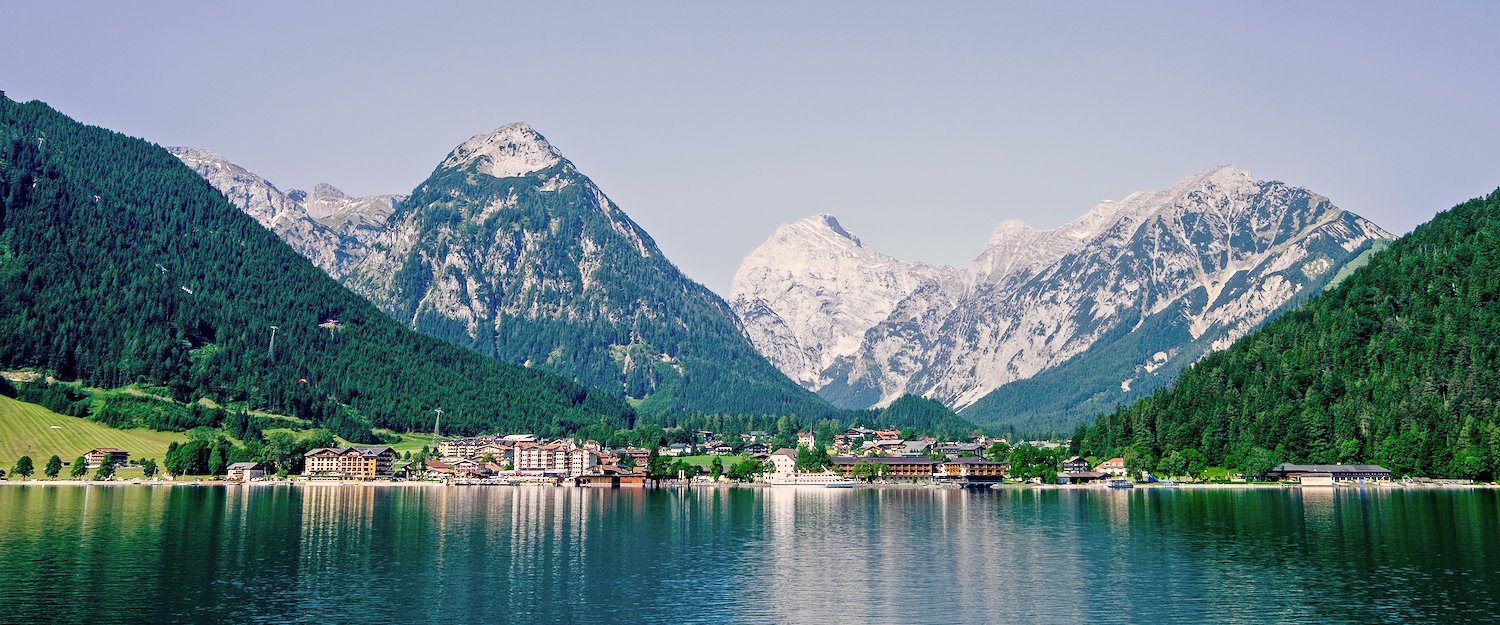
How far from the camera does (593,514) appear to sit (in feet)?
516

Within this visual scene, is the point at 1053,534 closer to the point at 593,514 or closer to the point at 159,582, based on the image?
the point at 593,514

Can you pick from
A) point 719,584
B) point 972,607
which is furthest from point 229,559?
point 972,607

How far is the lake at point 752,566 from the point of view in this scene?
238ft

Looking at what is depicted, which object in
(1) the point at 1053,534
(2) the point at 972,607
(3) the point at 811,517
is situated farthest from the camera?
(3) the point at 811,517

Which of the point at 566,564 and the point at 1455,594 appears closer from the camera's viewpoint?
the point at 1455,594

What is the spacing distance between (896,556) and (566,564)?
26884 millimetres

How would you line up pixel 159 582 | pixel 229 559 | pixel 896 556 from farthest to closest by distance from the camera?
1. pixel 896 556
2. pixel 229 559
3. pixel 159 582

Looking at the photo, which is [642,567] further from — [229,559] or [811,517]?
[811,517]

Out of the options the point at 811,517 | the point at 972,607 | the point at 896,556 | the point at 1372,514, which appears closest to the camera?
the point at 972,607

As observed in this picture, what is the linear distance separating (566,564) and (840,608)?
28.7m

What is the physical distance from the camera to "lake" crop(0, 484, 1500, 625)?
72.6 metres

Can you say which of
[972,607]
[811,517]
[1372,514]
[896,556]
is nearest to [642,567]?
[896,556]

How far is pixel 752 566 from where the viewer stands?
96.6 metres

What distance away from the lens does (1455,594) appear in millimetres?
75938
